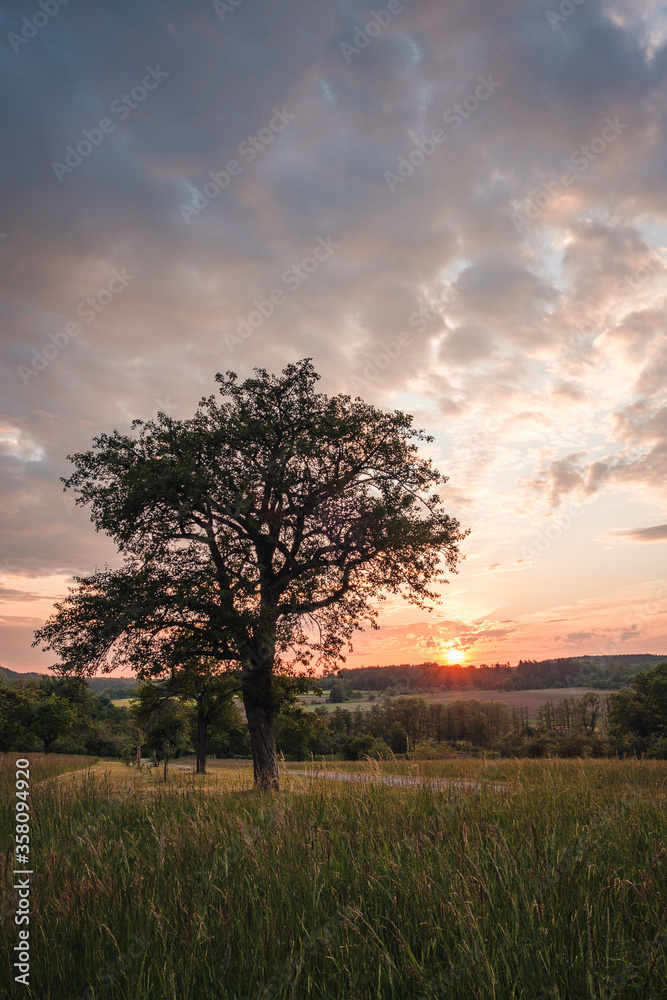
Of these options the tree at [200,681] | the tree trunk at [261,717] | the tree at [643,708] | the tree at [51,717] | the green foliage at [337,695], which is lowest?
the green foliage at [337,695]

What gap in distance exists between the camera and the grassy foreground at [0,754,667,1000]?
2598 millimetres

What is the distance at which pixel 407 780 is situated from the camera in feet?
24.2

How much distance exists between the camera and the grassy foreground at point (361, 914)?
8.52 ft

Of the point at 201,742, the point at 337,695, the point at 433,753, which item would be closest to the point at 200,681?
the point at 433,753

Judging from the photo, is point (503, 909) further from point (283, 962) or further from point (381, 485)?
point (381, 485)

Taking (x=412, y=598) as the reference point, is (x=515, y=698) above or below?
below

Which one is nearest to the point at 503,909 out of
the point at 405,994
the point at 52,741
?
the point at 405,994

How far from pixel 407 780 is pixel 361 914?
467 centimetres

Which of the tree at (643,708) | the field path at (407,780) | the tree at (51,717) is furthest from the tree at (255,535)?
the tree at (51,717)

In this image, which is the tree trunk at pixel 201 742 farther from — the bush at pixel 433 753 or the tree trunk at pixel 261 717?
the tree trunk at pixel 261 717

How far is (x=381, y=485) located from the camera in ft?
72.2

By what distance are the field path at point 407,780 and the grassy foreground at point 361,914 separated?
1.39m

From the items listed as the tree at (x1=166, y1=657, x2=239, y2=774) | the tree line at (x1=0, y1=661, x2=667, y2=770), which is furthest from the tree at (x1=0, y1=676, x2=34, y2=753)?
the tree at (x1=166, y1=657, x2=239, y2=774)

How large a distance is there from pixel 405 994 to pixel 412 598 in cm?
2044
